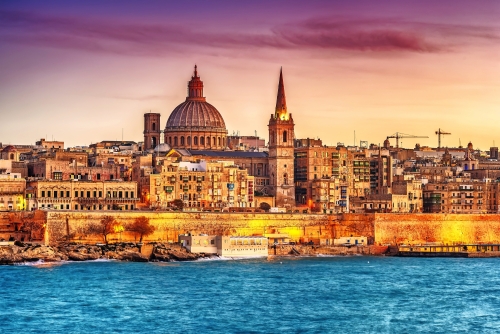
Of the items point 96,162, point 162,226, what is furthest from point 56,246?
point 96,162

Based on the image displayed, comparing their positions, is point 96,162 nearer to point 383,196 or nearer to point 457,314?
point 383,196

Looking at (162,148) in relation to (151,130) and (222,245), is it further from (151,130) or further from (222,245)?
(222,245)

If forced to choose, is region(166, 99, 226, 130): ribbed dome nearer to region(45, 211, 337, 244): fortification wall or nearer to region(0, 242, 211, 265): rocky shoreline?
region(45, 211, 337, 244): fortification wall

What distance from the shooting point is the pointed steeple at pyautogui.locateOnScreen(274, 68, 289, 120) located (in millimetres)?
95188

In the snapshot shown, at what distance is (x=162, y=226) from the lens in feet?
257

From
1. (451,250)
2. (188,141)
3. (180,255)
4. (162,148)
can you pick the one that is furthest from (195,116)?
(180,255)

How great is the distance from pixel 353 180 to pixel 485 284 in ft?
128

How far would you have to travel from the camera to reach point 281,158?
94.0 metres

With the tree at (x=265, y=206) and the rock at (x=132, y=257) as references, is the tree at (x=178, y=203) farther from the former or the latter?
the rock at (x=132, y=257)

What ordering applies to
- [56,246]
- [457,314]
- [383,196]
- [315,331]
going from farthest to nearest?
[383,196]
[56,246]
[457,314]
[315,331]

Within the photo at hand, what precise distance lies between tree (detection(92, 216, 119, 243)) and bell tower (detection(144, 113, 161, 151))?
1129 inches

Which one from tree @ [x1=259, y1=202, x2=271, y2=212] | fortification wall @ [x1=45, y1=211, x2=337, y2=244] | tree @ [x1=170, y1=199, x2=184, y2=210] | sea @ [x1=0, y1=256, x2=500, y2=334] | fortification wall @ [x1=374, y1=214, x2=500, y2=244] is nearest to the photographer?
sea @ [x1=0, y1=256, x2=500, y2=334]

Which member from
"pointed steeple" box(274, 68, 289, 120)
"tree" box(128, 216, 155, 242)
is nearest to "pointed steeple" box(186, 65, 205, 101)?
"pointed steeple" box(274, 68, 289, 120)

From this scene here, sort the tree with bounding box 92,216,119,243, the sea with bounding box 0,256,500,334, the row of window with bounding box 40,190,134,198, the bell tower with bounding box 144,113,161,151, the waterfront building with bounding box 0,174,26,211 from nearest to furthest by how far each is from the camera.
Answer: the sea with bounding box 0,256,500,334
the tree with bounding box 92,216,119,243
the waterfront building with bounding box 0,174,26,211
the row of window with bounding box 40,190,134,198
the bell tower with bounding box 144,113,161,151
